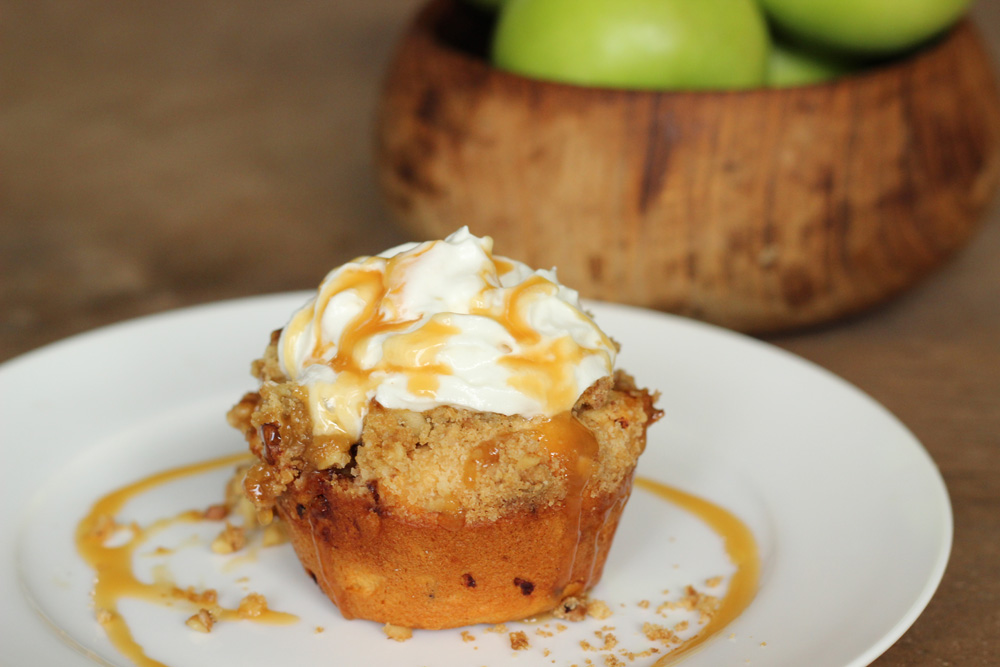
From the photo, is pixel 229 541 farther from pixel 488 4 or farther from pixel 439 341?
pixel 488 4

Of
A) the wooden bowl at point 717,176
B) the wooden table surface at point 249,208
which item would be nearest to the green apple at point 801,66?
the wooden bowl at point 717,176

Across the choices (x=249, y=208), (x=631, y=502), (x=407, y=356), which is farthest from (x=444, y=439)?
(x=249, y=208)

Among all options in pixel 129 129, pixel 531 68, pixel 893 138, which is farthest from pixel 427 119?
pixel 129 129

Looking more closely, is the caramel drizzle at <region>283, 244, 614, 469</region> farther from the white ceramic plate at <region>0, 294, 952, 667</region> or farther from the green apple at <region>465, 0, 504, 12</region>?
the green apple at <region>465, 0, 504, 12</region>

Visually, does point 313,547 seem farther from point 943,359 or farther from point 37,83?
point 37,83

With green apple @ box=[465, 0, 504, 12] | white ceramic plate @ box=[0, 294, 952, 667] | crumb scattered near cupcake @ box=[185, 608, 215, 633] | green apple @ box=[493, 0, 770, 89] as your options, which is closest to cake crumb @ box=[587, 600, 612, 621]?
white ceramic plate @ box=[0, 294, 952, 667]

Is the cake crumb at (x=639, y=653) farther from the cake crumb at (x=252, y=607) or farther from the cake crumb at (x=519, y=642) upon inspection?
the cake crumb at (x=252, y=607)
